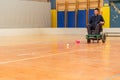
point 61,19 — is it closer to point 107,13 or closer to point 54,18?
point 54,18

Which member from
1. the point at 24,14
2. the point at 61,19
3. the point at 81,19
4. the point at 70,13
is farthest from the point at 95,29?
the point at 61,19

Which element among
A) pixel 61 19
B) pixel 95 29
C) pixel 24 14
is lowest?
pixel 95 29

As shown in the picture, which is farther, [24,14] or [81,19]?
[81,19]

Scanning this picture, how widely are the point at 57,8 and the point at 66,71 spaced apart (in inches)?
506

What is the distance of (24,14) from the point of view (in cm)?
1431

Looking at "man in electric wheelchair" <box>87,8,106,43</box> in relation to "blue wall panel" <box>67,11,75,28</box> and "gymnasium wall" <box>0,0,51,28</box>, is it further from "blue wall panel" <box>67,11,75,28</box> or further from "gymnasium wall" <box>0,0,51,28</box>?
"blue wall panel" <box>67,11,75,28</box>

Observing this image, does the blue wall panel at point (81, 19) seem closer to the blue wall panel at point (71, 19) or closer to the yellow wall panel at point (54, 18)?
the blue wall panel at point (71, 19)

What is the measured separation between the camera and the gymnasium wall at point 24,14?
1331 cm

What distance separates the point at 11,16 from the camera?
13.6 meters

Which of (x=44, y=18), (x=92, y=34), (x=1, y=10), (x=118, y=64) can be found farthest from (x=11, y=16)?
(x=118, y=64)

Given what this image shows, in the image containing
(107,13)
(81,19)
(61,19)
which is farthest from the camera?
(61,19)

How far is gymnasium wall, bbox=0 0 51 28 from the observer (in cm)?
1331

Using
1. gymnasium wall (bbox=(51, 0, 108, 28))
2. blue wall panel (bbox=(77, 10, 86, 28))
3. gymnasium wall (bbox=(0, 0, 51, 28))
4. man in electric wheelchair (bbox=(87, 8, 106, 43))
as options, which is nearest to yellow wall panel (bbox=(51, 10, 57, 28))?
gymnasium wall (bbox=(51, 0, 108, 28))

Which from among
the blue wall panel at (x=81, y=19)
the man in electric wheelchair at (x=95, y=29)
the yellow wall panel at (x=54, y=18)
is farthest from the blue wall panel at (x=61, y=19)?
the man in electric wheelchair at (x=95, y=29)
